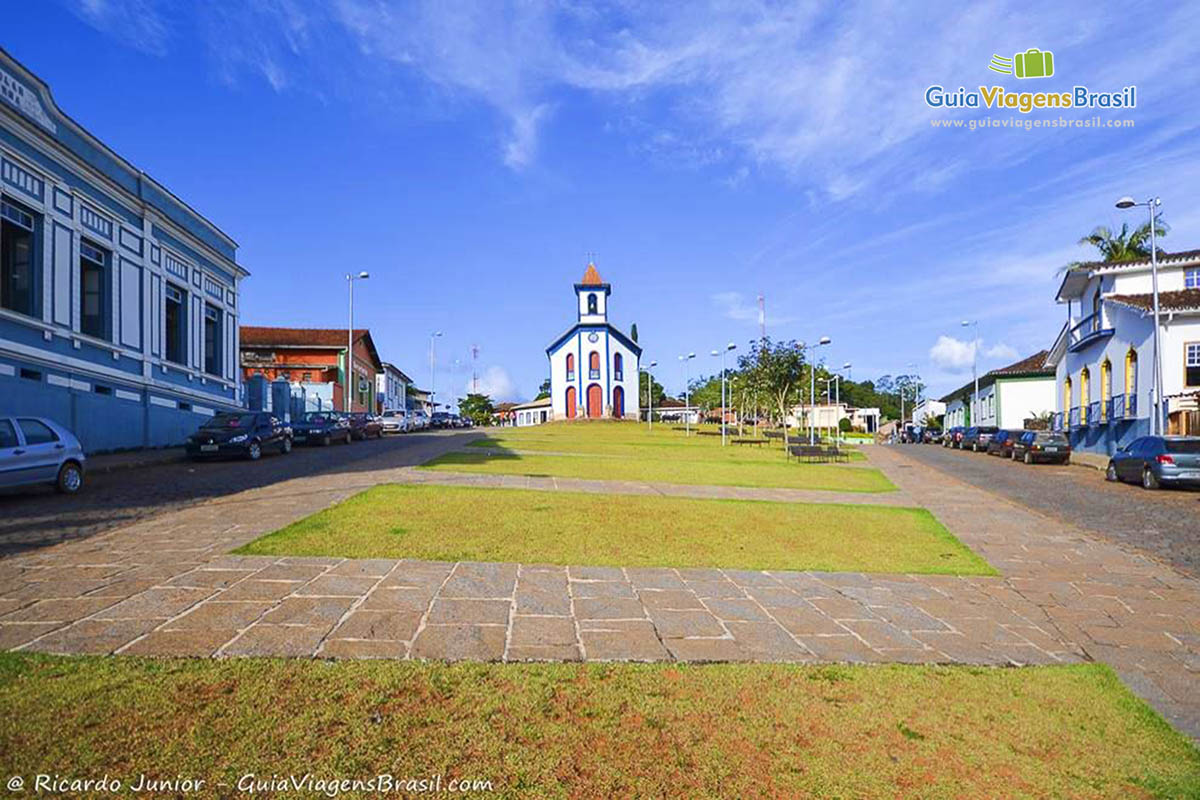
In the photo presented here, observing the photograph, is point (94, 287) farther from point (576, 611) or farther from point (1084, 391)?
point (1084, 391)

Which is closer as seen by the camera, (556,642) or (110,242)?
(556,642)

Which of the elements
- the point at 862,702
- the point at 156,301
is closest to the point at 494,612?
the point at 862,702

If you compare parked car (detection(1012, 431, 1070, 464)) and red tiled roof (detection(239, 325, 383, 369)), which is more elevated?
red tiled roof (detection(239, 325, 383, 369))

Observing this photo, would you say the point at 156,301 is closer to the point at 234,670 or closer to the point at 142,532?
the point at 142,532

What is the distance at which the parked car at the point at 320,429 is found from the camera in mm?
27516

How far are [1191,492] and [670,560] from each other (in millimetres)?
17068

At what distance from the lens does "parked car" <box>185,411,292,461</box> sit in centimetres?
1966

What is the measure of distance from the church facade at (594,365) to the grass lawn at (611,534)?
5612 cm

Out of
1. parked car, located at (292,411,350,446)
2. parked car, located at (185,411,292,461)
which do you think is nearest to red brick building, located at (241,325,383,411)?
parked car, located at (292,411,350,446)

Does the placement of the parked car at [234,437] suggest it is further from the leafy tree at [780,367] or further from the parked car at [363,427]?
the leafy tree at [780,367]

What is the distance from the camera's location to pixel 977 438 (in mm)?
40656

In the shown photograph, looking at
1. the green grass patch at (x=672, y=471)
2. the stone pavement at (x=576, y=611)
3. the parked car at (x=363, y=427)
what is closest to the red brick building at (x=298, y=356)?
the parked car at (x=363, y=427)

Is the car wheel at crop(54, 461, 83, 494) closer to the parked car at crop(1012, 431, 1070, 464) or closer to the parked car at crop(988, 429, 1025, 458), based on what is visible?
the parked car at crop(1012, 431, 1070, 464)

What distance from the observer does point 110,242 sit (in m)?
20.5
